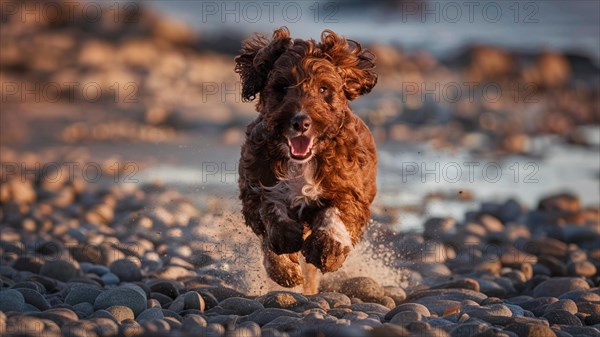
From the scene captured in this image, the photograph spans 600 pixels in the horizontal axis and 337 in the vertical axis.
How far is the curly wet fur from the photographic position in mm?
6938

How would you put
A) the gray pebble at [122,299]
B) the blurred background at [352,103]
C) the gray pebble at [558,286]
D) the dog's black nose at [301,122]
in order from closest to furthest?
the gray pebble at [122,299]
the dog's black nose at [301,122]
the gray pebble at [558,286]
the blurred background at [352,103]

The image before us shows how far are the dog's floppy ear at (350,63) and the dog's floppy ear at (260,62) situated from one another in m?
0.28

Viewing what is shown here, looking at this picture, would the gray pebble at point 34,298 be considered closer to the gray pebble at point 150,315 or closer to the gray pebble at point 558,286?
the gray pebble at point 150,315

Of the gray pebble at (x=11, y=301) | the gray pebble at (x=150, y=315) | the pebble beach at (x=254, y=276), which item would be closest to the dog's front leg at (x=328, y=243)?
the pebble beach at (x=254, y=276)

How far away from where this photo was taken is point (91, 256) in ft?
29.6

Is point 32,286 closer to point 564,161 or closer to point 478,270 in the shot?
point 478,270

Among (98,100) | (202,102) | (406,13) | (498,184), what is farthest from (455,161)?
(406,13)

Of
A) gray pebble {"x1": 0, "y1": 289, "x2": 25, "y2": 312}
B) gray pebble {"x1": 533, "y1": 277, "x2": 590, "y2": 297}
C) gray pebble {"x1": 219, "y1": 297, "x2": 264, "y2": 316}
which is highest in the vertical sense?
gray pebble {"x1": 0, "y1": 289, "x2": 25, "y2": 312}

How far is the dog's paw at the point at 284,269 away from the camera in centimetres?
742

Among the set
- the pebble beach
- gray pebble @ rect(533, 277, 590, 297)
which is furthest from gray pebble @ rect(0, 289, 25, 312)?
gray pebble @ rect(533, 277, 590, 297)

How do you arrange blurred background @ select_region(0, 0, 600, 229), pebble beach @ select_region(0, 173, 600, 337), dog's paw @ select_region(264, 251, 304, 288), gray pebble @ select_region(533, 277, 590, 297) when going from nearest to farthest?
1. pebble beach @ select_region(0, 173, 600, 337)
2. dog's paw @ select_region(264, 251, 304, 288)
3. gray pebble @ select_region(533, 277, 590, 297)
4. blurred background @ select_region(0, 0, 600, 229)

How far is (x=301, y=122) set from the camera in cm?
672

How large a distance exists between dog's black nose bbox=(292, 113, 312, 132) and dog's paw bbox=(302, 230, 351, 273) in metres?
0.70

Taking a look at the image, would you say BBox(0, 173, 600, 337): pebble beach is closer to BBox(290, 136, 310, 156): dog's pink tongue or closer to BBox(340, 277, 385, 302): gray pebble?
BBox(340, 277, 385, 302): gray pebble
